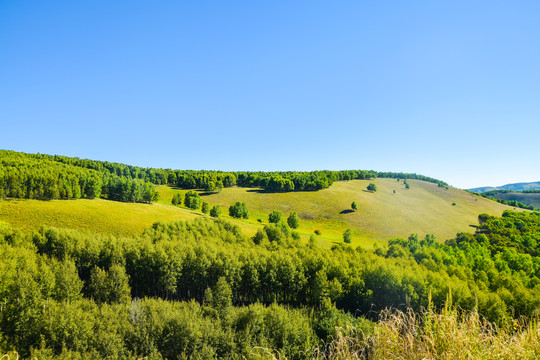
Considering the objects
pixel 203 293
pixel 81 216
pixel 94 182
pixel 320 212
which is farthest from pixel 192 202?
pixel 203 293

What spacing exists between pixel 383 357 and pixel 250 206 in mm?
139141

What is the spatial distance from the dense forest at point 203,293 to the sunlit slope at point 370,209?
42.1 metres

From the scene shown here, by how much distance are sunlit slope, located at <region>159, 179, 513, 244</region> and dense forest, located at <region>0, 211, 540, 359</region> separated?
1658 inches

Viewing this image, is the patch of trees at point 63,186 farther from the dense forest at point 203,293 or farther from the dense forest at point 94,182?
the dense forest at point 203,293

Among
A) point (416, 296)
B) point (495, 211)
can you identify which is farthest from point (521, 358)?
point (495, 211)

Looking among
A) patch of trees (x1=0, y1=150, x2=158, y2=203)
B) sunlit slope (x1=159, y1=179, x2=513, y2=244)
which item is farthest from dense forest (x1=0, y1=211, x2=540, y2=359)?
patch of trees (x1=0, y1=150, x2=158, y2=203)

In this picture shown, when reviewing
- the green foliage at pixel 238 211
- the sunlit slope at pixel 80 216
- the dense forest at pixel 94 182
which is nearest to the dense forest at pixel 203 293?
the sunlit slope at pixel 80 216

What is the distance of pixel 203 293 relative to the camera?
176 ft

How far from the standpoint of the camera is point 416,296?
44.2 metres

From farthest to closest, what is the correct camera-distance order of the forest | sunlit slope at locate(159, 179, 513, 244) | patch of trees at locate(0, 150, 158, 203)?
sunlit slope at locate(159, 179, 513, 244)
patch of trees at locate(0, 150, 158, 203)
the forest

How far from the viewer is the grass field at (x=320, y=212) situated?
76.1 meters

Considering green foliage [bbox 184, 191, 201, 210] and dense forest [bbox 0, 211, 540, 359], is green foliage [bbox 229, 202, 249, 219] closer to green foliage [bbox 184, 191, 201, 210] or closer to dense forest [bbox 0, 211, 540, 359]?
green foliage [bbox 184, 191, 201, 210]

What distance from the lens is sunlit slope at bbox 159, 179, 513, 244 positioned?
120250 millimetres

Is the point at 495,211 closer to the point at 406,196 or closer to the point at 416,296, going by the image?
the point at 406,196
